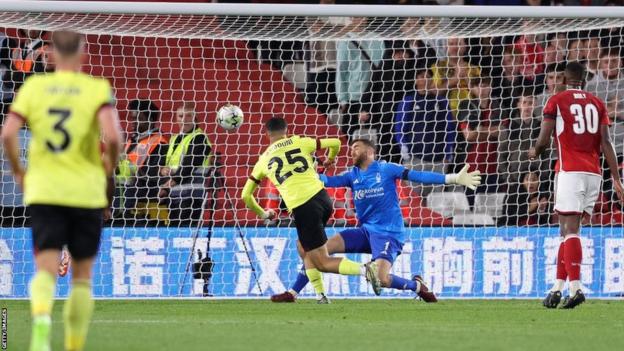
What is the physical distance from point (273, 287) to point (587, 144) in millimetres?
3827

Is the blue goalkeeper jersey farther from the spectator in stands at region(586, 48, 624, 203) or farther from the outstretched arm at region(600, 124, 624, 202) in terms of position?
the spectator in stands at region(586, 48, 624, 203)

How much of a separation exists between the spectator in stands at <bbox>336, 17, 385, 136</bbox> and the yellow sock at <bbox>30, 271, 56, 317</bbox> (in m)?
8.34

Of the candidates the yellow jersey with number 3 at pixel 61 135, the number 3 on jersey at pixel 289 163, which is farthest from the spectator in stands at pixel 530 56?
the yellow jersey with number 3 at pixel 61 135

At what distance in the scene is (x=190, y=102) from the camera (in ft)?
46.0

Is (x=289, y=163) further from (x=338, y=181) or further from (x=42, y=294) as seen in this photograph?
(x=42, y=294)

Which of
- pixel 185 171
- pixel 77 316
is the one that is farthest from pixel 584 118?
pixel 77 316

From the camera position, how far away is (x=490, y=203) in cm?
1406

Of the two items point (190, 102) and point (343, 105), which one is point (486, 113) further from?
point (190, 102)

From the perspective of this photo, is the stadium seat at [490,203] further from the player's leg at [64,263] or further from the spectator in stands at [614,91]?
the player's leg at [64,263]

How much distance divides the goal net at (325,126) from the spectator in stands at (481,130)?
0.02 metres

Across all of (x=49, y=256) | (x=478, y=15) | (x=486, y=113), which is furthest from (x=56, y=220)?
(x=486, y=113)

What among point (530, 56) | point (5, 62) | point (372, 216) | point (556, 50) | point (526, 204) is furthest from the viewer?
point (530, 56)

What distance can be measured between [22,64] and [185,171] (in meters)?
2.01

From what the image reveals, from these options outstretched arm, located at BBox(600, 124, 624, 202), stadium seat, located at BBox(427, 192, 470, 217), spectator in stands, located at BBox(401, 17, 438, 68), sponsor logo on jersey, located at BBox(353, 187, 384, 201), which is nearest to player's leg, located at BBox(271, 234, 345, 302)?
sponsor logo on jersey, located at BBox(353, 187, 384, 201)
